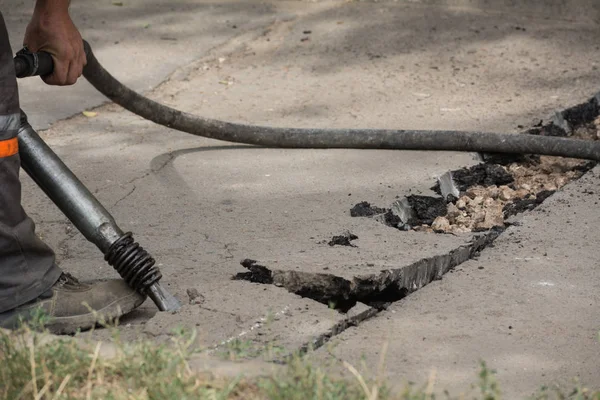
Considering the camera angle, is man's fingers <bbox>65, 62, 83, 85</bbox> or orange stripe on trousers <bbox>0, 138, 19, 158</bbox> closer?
orange stripe on trousers <bbox>0, 138, 19, 158</bbox>

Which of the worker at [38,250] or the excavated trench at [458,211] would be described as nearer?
the worker at [38,250]

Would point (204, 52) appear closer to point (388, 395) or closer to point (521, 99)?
point (521, 99)

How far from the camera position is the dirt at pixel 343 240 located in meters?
3.54

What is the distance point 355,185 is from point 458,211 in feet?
1.48

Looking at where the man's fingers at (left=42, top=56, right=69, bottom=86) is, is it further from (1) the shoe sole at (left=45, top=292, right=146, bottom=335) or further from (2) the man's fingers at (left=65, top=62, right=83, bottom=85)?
(1) the shoe sole at (left=45, top=292, right=146, bottom=335)

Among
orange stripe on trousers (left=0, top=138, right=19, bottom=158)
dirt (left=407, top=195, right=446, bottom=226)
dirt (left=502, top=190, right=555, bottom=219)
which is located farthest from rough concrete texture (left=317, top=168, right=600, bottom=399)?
orange stripe on trousers (left=0, top=138, right=19, bottom=158)

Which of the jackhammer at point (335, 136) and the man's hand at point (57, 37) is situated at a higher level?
the man's hand at point (57, 37)

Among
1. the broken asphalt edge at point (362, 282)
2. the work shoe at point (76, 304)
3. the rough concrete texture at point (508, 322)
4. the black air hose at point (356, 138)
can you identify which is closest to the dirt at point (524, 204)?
the rough concrete texture at point (508, 322)

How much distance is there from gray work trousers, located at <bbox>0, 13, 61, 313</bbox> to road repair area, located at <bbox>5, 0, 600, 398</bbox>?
1.12ft

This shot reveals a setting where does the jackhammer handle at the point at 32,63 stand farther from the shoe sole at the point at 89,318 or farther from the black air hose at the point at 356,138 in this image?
the black air hose at the point at 356,138

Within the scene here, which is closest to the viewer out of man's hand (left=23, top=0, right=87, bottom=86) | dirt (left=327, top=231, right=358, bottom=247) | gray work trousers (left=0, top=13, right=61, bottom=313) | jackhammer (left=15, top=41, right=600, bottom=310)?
gray work trousers (left=0, top=13, right=61, bottom=313)

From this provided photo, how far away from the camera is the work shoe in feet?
9.34

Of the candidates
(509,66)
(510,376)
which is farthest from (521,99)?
(510,376)

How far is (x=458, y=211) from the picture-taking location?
4.07 meters
